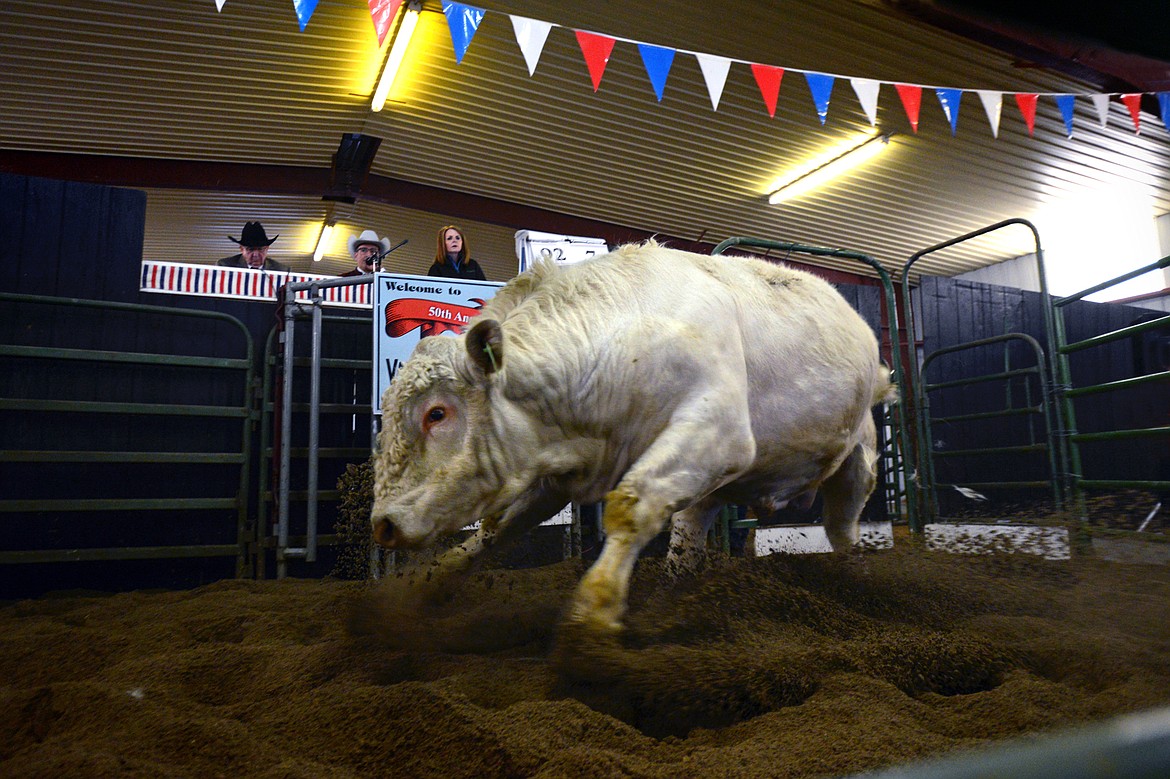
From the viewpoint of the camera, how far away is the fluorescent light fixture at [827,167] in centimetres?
920

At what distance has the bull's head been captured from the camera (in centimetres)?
252

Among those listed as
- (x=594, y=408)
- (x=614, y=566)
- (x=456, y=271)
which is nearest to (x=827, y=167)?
(x=456, y=271)

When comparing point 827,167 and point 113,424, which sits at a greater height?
point 827,167

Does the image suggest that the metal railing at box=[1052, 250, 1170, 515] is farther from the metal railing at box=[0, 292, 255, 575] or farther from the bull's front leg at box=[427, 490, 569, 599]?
the metal railing at box=[0, 292, 255, 575]

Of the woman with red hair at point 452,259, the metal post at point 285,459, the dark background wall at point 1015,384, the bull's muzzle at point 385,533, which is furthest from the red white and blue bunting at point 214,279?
the dark background wall at point 1015,384

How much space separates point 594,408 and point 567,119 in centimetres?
657

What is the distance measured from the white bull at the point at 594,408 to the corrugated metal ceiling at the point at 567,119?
333 centimetres

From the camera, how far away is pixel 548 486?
2.92 meters

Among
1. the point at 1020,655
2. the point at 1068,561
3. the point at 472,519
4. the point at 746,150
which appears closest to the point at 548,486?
the point at 472,519

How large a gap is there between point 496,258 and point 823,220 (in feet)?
18.8

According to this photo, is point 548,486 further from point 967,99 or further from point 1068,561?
point 967,99

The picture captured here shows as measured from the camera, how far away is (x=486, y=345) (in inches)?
101

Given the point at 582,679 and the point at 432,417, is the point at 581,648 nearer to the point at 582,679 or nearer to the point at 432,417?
the point at 582,679

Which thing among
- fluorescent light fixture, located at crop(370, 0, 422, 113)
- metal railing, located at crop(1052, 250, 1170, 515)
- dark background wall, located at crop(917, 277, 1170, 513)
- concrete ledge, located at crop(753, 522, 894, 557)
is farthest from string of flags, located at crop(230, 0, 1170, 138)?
concrete ledge, located at crop(753, 522, 894, 557)
